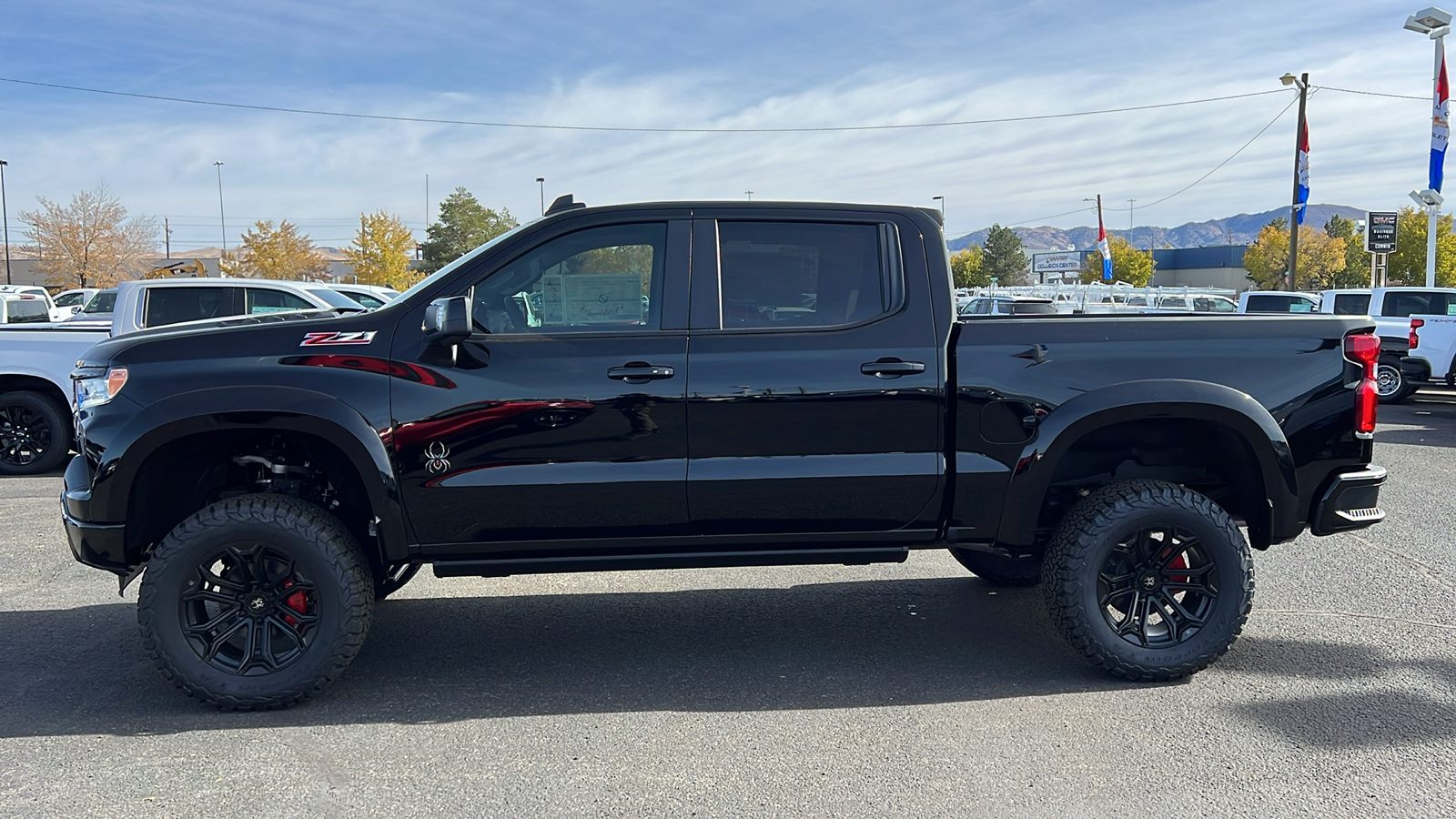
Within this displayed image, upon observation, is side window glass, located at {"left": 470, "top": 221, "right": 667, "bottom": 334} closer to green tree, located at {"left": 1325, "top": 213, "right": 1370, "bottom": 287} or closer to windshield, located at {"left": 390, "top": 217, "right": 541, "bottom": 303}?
windshield, located at {"left": 390, "top": 217, "right": 541, "bottom": 303}

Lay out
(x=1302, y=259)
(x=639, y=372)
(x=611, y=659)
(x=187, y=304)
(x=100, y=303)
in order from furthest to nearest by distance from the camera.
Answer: (x=1302, y=259) → (x=100, y=303) → (x=187, y=304) → (x=611, y=659) → (x=639, y=372)

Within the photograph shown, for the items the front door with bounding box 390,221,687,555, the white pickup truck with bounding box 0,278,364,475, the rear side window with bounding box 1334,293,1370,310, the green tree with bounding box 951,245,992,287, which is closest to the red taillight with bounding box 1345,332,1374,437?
the front door with bounding box 390,221,687,555

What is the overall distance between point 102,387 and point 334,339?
0.93 m

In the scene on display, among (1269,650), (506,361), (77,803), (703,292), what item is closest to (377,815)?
(77,803)

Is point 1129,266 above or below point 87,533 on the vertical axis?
above

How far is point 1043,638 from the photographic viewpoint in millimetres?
5102

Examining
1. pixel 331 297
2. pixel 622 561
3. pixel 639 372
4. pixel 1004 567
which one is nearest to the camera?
pixel 639 372

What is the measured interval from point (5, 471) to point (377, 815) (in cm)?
876

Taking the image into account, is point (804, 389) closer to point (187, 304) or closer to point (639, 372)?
point (639, 372)

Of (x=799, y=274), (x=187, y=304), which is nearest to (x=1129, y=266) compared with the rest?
(x=187, y=304)

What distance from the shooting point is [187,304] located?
11.1 metres

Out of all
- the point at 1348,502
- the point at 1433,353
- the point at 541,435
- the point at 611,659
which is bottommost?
the point at 611,659

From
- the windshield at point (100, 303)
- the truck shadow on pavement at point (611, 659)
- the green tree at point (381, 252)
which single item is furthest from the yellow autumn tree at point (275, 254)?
the truck shadow on pavement at point (611, 659)

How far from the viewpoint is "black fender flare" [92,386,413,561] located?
412cm
